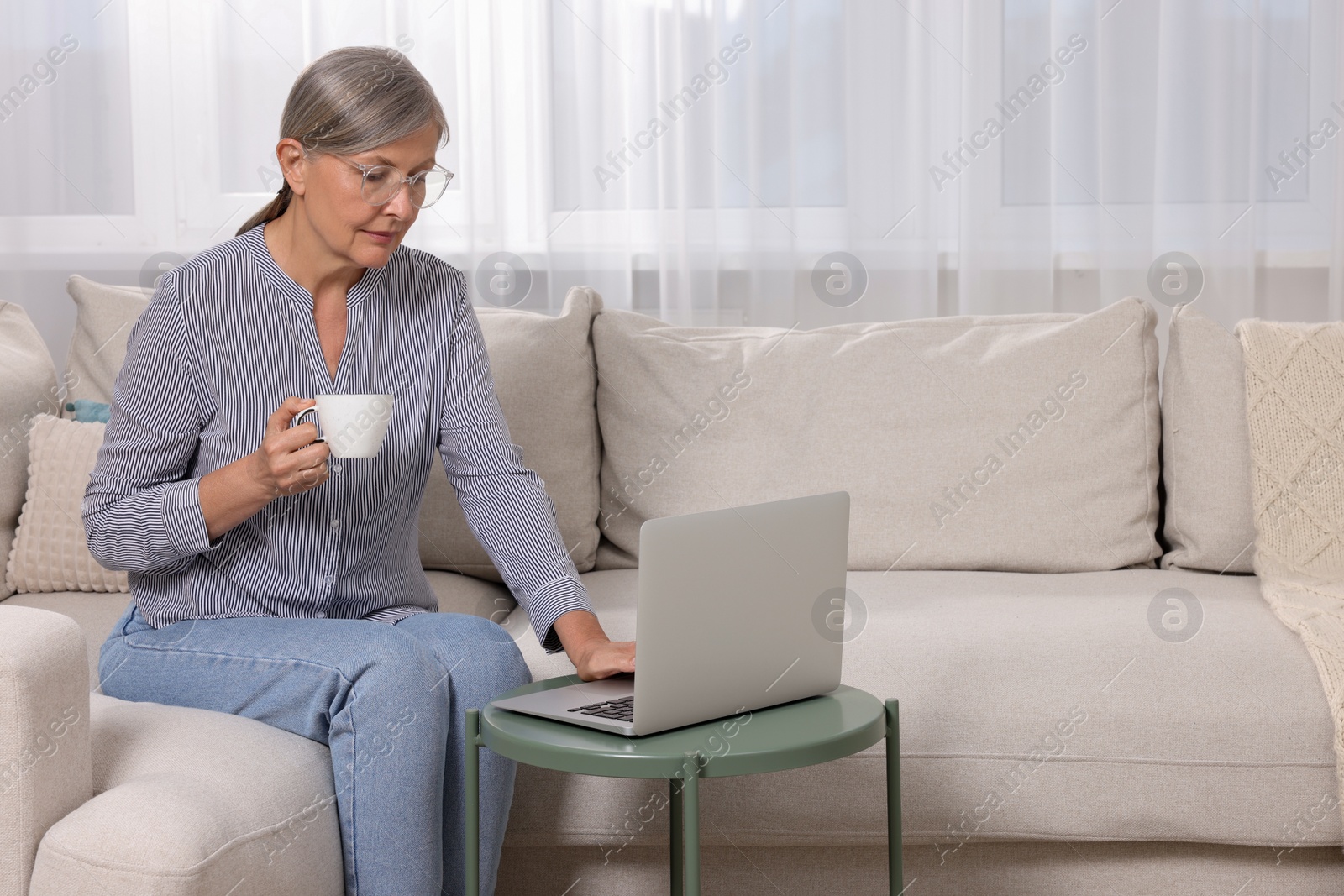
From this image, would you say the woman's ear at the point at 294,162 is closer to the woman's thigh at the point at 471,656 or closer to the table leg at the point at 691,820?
the woman's thigh at the point at 471,656

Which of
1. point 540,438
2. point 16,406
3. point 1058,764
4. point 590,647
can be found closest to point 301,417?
point 590,647

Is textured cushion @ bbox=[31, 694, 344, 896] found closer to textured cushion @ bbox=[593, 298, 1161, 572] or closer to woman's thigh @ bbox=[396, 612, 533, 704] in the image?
woman's thigh @ bbox=[396, 612, 533, 704]

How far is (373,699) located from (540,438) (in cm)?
82

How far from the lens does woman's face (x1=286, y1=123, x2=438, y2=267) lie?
4.46 ft

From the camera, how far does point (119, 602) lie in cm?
181

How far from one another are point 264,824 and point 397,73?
809 mm

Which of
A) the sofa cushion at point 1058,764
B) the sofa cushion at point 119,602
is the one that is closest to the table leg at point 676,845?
the sofa cushion at point 1058,764

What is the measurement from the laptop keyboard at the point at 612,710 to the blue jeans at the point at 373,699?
0.60 feet

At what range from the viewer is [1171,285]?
8.30 feet

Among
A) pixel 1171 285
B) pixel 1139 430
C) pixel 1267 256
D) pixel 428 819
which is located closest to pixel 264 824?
pixel 428 819

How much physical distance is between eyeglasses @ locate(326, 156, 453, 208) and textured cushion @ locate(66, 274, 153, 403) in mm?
850

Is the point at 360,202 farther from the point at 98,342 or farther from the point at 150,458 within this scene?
the point at 98,342

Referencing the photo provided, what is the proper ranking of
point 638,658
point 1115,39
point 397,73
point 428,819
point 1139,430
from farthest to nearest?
point 1115,39 < point 1139,430 < point 397,73 < point 428,819 < point 638,658

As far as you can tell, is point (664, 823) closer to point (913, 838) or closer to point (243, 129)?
point (913, 838)
